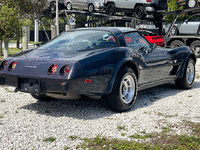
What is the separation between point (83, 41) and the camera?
4828 millimetres

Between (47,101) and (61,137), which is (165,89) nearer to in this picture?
(47,101)

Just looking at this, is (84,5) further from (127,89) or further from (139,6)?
(127,89)

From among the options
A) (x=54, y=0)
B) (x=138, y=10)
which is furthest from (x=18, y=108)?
(x=54, y=0)

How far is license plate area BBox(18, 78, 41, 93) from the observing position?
4217mm

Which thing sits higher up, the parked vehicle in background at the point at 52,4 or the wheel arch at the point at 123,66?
the parked vehicle in background at the point at 52,4

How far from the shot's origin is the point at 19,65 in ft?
14.6

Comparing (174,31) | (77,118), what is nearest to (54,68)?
(77,118)

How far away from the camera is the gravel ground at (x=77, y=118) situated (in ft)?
11.8

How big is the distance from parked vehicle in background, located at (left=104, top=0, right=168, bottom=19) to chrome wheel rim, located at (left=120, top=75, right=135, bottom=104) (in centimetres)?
1485

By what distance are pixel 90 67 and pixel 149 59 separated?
171 centimetres

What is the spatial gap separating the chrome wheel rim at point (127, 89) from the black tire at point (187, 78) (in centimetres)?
209

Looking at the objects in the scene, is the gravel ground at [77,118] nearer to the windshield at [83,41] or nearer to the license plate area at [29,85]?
the license plate area at [29,85]

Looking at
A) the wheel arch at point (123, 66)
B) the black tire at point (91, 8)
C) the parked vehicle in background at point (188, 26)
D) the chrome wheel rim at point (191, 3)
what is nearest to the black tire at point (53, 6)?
the black tire at point (91, 8)

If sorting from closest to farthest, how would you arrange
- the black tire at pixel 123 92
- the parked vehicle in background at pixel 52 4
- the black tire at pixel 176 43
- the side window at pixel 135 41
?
the black tire at pixel 123 92, the side window at pixel 135 41, the black tire at pixel 176 43, the parked vehicle in background at pixel 52 4
